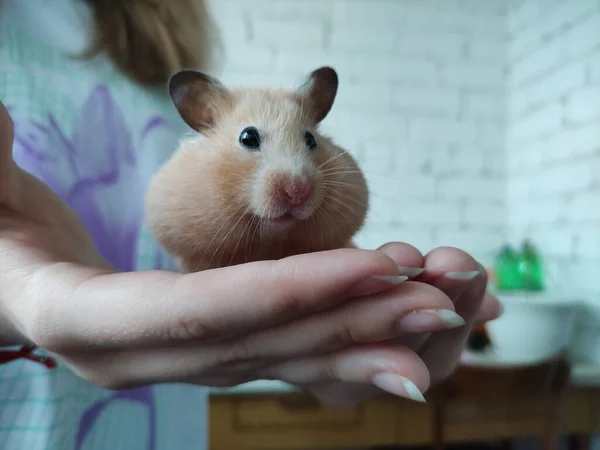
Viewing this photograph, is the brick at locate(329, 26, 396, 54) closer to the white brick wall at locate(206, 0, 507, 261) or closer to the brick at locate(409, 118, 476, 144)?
the white brick wall at locate(206, 0, 507, 261)

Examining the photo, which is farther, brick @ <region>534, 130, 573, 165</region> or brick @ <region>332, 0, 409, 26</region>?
brick @ <region>534, 130, 573, 165</region>

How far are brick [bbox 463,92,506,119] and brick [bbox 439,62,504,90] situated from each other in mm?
33

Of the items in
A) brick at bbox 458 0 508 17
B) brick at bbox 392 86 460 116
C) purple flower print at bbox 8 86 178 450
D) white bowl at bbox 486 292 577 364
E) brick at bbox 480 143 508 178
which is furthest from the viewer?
brick at bbox 392 86 460 116

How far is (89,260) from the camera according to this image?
513 millimetres

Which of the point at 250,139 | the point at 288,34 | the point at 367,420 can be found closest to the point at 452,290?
the point at 250,139

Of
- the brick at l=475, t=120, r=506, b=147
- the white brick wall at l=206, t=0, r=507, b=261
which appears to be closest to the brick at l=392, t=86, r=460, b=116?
the white brick wall at l=206, t=0, r=507, b=261

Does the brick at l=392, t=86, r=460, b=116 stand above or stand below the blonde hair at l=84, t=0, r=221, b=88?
above

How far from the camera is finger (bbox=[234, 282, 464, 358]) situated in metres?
0.31

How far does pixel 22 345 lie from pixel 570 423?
1.54m

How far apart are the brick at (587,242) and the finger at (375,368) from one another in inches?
54.9

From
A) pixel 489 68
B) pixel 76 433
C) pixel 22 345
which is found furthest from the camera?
pixel 489 68

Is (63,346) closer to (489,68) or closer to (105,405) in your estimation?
(105,405)

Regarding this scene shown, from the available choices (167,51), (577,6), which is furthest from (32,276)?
(577,6)

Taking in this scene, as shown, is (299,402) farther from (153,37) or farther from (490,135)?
(153,37)
